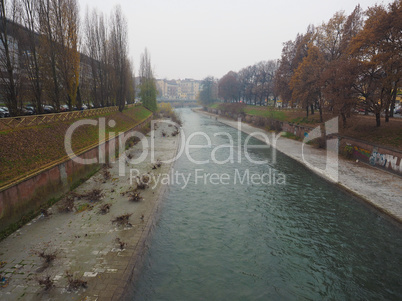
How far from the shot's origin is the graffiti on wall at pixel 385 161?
60.4 ft

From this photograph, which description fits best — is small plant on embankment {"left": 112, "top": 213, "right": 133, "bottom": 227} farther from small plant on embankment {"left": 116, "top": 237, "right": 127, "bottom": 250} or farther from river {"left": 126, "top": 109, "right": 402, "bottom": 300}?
river {"left": 126, "top": 109, "right": 402, "bottom": 300}

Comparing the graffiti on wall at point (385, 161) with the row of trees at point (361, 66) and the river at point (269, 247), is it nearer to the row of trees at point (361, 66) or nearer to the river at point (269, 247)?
the row of trees at point (361, 66)

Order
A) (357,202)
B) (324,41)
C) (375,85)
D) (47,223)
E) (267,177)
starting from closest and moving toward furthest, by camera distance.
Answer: (47,223) → (357,202) → (267,177) → (375,85) → (324,41)

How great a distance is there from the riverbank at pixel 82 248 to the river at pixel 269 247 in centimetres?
82

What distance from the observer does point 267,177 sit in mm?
20000

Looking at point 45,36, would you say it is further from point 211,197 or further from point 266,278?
point 266,278

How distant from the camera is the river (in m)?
8.08

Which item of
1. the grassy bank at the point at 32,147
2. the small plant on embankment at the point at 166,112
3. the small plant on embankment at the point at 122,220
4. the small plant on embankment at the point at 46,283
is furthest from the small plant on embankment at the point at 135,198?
the small plant on embankment at the point at 166,112

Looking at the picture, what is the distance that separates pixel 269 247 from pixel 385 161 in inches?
626

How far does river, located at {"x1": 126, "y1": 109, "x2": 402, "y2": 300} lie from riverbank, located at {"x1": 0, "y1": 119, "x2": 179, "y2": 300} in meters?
0.82

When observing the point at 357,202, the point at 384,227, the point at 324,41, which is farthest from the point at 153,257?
the point at 324,41

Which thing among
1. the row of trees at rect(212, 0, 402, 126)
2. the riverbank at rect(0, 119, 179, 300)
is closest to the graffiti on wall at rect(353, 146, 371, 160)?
the row of trees at rect(212, 0, 402, 126)

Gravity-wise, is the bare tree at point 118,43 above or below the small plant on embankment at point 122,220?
above

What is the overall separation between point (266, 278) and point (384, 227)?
25.0 ft
